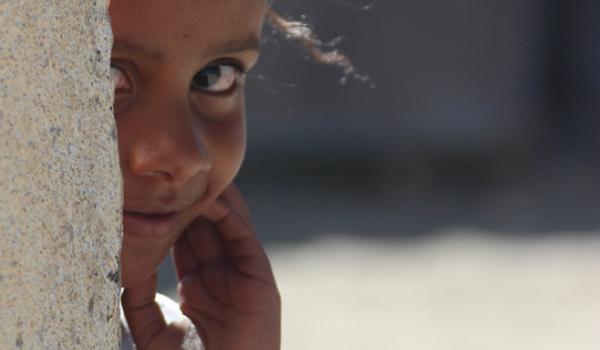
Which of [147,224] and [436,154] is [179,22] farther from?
[436,154]

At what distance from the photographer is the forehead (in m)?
1.65

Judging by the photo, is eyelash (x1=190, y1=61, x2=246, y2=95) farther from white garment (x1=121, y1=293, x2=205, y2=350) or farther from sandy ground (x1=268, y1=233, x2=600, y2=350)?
sandy ground (x1=268, y1=233, x2=600, y2=350)

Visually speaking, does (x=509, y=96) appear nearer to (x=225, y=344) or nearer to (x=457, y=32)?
(x=457, y=32)

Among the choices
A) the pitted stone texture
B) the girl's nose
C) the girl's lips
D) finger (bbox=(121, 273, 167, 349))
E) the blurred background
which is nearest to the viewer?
the pitted stone texture

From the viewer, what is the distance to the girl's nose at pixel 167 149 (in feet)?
5.34

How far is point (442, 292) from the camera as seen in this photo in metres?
6.93

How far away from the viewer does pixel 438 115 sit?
32.3 ft

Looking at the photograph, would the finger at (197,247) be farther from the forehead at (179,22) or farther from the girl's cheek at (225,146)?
the forehead at (179,22)

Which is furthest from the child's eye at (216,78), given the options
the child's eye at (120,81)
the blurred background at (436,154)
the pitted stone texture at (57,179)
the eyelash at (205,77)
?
the blurred background at (436,154)

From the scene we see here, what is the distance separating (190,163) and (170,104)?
8 centimetres

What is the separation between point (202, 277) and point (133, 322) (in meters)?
0.20

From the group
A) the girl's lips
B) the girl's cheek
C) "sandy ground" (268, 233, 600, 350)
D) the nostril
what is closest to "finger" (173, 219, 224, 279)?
the girl's cheek

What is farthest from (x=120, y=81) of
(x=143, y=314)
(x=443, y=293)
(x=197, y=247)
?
(x=443, y=293)

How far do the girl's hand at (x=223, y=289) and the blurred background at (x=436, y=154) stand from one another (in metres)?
4.72
